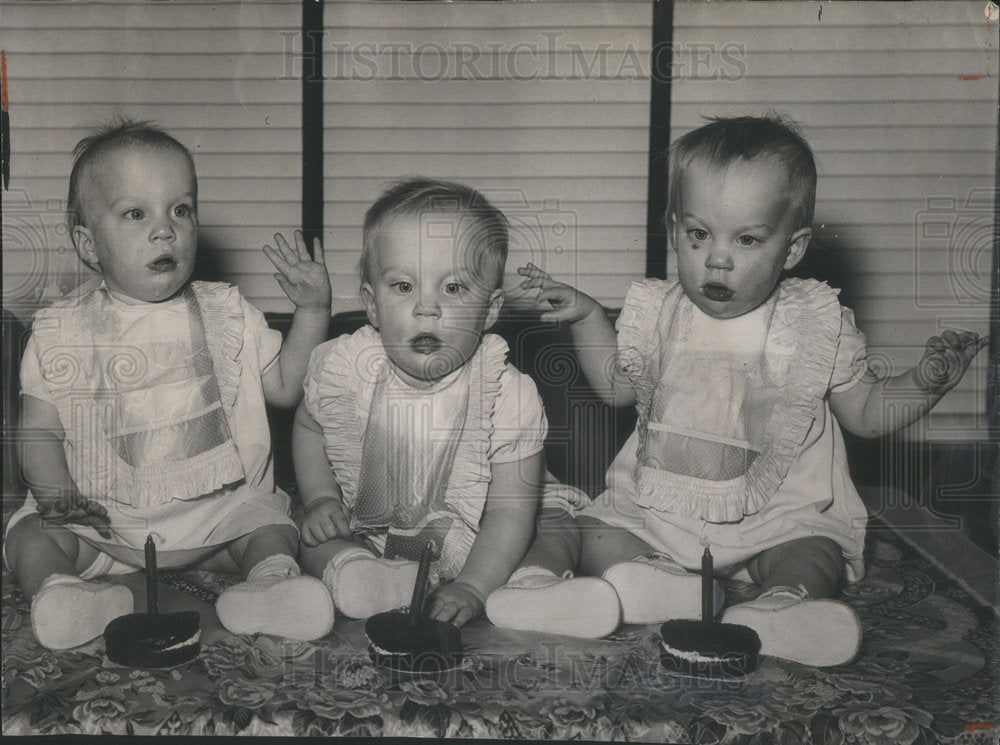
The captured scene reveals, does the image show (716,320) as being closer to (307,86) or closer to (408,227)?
(408,227)

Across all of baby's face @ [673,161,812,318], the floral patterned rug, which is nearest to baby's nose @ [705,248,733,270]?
baby's face @ [673,161,812,318]

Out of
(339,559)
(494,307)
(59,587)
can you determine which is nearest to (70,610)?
(59,587)

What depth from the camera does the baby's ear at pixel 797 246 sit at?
5.06ft

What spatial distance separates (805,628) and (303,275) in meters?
0.89

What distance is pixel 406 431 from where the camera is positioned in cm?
159

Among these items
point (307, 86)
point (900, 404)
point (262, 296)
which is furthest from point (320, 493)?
point (900, 404)

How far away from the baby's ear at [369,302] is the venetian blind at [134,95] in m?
0.23

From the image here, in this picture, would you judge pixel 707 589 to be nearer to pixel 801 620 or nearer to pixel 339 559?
pixel 801 620

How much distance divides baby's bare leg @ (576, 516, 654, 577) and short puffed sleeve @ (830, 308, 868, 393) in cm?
38

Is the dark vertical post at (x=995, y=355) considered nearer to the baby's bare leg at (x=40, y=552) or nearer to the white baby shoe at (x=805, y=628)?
the white baby shoe at (x=805, y=628)

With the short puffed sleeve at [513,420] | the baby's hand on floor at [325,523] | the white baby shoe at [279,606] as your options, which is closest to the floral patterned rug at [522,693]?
the white baby shoe at [279,606]

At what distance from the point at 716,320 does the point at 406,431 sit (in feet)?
1.60

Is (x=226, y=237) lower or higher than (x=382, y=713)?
higher

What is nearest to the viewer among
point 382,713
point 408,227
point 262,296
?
point 382,713
